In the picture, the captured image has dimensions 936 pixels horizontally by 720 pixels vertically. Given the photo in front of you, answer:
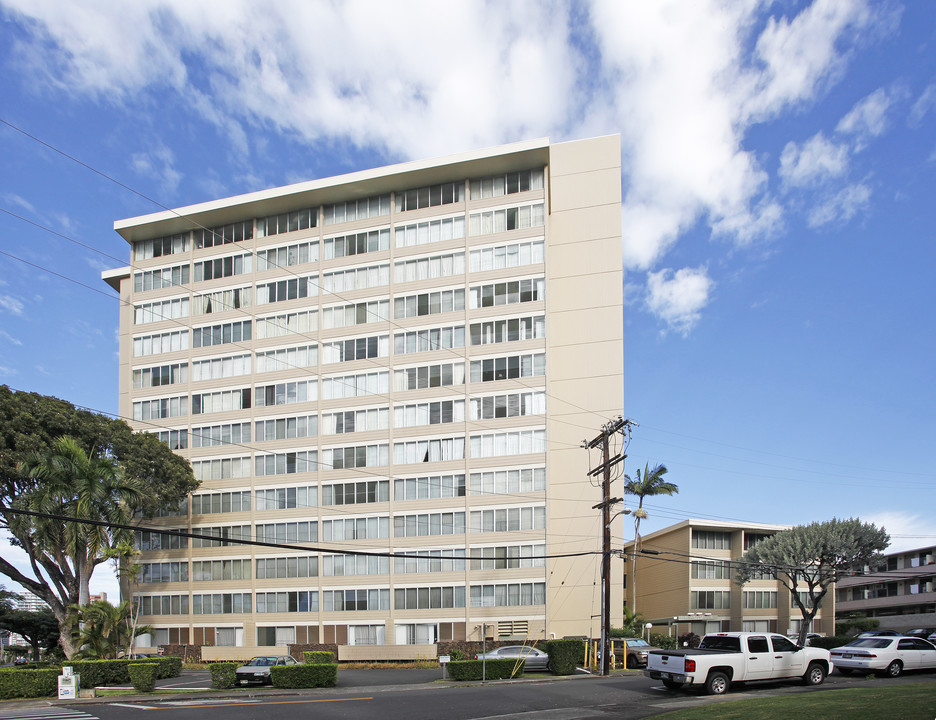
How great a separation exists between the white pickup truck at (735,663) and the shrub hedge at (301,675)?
566 inches

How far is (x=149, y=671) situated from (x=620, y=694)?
63.4 ft

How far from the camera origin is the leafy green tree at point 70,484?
45.5m

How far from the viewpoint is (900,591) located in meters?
82.9

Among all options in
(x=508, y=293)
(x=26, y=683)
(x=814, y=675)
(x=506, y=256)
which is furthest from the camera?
(x=506, y=256)

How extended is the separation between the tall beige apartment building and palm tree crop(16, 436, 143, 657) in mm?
12156

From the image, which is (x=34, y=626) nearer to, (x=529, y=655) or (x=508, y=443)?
(x=508, y=443)

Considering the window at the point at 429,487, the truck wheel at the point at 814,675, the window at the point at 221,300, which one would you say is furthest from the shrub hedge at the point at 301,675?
the window at the point at 221,300

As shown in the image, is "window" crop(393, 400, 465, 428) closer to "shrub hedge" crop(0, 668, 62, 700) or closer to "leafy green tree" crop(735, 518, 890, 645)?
"leafy green tree" crop(735, 518, 890, 645)

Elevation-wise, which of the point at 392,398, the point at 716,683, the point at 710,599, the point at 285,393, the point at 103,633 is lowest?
the point at 710,599

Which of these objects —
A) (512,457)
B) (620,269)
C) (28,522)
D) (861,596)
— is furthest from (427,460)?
(861,596)

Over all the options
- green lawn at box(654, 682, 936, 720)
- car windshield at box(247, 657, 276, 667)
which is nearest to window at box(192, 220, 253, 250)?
car windshield at box(247, 657, 276, 667)

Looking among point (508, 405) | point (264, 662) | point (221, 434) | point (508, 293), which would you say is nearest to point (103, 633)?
point (264, 662)

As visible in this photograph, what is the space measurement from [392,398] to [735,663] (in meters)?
42.6

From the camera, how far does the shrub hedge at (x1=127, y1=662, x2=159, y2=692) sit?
32.6 metres
